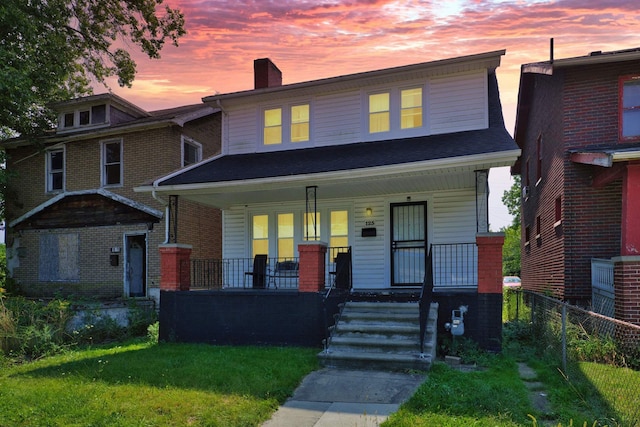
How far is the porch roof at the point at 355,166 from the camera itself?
892 centimetres

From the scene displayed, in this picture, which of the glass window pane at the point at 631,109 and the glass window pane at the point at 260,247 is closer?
the glass window pane at the point at 631,109

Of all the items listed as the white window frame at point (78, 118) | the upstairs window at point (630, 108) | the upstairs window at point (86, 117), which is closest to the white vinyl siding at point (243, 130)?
the white window frame at point (78, 118)

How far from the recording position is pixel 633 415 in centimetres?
499

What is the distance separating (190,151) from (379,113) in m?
7.87

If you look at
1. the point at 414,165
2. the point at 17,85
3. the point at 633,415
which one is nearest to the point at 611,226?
the point at 414,165

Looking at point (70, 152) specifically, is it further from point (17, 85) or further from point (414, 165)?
point (414, 165)

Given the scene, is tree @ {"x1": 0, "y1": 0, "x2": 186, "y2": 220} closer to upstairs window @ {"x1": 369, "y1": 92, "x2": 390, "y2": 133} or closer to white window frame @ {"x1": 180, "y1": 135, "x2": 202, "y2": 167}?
white window frame @ {"x1": 180, "y1": 135, "x2": 202, "y2": 167}

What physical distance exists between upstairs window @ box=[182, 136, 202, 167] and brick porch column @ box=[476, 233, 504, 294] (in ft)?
35.6

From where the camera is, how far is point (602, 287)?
32.1ft

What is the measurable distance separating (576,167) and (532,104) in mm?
6588

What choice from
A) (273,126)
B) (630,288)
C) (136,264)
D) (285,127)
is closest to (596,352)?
(630,288)

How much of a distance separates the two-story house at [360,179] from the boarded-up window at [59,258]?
683 centimetres

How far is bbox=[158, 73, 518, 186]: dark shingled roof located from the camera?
368 inches

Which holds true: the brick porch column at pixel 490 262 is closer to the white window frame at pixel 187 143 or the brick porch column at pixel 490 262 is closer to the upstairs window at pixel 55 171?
the white window frame at pixel 187 143
